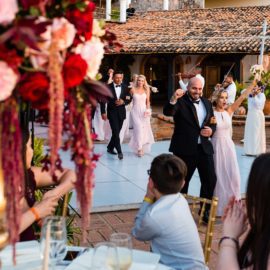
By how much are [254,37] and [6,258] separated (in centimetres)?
1976

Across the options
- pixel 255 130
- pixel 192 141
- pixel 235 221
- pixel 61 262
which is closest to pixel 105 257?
pixel 61 262

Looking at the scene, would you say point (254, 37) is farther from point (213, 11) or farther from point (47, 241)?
point (47, 241)

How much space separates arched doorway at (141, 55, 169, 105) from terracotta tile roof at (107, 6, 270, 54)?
1752mm

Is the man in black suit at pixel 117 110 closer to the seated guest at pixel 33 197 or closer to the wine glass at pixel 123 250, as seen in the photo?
the seated guest at pixel 33 197

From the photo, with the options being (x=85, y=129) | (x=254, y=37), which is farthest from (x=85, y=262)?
(x=254, y=37)

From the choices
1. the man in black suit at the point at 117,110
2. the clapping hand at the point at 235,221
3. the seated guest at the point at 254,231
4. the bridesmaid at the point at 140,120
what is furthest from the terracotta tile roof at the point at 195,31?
the seated guest at the point at 254,231

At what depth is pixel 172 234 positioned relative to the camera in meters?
3.13

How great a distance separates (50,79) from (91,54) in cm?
26

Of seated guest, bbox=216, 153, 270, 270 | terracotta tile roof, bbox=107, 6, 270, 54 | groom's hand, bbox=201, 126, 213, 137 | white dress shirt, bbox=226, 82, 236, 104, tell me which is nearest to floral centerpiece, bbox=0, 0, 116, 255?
seated guest, bbox=216, 153, 270, 270

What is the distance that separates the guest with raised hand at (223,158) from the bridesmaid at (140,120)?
423cm

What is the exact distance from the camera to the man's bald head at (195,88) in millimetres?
5879

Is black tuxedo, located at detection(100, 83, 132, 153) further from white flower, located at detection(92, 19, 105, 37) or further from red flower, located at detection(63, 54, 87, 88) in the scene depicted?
red flower, located at detection(63, 54, 87, 88)

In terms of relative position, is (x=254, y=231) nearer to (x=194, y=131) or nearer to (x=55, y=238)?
(x=55, y=238)

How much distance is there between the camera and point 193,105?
237 inches
